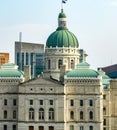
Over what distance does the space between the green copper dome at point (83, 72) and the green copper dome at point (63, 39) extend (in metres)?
14.7

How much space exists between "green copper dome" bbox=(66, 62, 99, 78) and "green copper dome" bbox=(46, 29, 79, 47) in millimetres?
14671

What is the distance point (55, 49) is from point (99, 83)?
20.1 meters

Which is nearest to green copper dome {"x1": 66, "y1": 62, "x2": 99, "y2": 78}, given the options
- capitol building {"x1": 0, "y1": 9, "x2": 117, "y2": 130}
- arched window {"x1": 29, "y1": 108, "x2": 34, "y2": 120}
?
capitol building {"x1": 0, "y1": 9, "x2": 117, "y2": 130}

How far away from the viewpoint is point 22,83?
169750 mm

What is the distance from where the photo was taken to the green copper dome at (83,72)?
169125 millimetres

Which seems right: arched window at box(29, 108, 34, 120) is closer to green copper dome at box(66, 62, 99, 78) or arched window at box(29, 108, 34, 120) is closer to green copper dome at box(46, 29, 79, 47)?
green copper dome at box(66, 62, 99, 78)

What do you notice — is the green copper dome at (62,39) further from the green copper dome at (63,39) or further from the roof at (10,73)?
the roof at (10,73)

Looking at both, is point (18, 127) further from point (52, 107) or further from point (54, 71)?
point (54, 71)

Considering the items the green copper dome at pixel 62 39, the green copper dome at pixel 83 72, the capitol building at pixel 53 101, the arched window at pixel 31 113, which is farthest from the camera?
the green copper dome at pixel 62 39

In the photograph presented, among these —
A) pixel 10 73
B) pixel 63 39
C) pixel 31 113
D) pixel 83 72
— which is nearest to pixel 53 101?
pixel 31 113

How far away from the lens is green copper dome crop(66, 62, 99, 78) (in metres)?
169

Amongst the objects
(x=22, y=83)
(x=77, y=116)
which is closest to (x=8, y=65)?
(x=22, y=83)

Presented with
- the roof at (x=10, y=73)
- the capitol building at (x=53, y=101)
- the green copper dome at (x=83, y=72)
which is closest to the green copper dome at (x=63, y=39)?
the capitol building at (x=53, y=101)

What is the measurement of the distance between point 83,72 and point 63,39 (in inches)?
695
